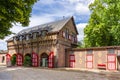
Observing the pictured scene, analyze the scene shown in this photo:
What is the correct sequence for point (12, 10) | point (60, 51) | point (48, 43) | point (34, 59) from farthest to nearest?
point (34, 59), point (48, 43), point (60, 51), point (12, 10)

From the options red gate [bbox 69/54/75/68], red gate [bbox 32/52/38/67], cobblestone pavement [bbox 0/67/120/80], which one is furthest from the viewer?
red gate [bbox 32/52/38/67]

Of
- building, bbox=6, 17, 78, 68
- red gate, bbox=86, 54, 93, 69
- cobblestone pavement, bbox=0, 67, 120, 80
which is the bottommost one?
cobblestone pavement, bbox=0, 67, 120, 80

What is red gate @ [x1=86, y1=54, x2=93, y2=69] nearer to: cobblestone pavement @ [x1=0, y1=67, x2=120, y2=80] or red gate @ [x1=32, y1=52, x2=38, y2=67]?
cobblestone pavement @ [x1=0, y1=67, x2=120, y2=80]

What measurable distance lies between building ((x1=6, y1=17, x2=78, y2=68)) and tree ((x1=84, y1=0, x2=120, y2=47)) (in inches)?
140

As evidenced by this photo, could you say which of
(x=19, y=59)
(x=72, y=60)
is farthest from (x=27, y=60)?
(x=72, y=60)

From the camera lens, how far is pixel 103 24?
3753cm

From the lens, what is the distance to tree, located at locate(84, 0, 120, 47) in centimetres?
3612

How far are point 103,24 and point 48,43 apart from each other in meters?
10.1

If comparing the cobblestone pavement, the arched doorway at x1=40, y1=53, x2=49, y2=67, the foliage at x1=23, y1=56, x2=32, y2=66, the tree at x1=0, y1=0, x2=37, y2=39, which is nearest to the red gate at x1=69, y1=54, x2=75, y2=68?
the arched doorway at x1=40, y1=53, x2=49, y2=67

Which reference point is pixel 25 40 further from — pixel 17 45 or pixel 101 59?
pixel 101 59

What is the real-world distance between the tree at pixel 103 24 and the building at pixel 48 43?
356cm

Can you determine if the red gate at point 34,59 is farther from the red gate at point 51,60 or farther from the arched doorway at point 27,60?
the red gate at point 51,60

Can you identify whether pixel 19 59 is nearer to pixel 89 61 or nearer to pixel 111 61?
pixel 89 61

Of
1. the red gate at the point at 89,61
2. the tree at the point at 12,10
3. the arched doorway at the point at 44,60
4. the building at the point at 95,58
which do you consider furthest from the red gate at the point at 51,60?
the tree at the point at 12,10
